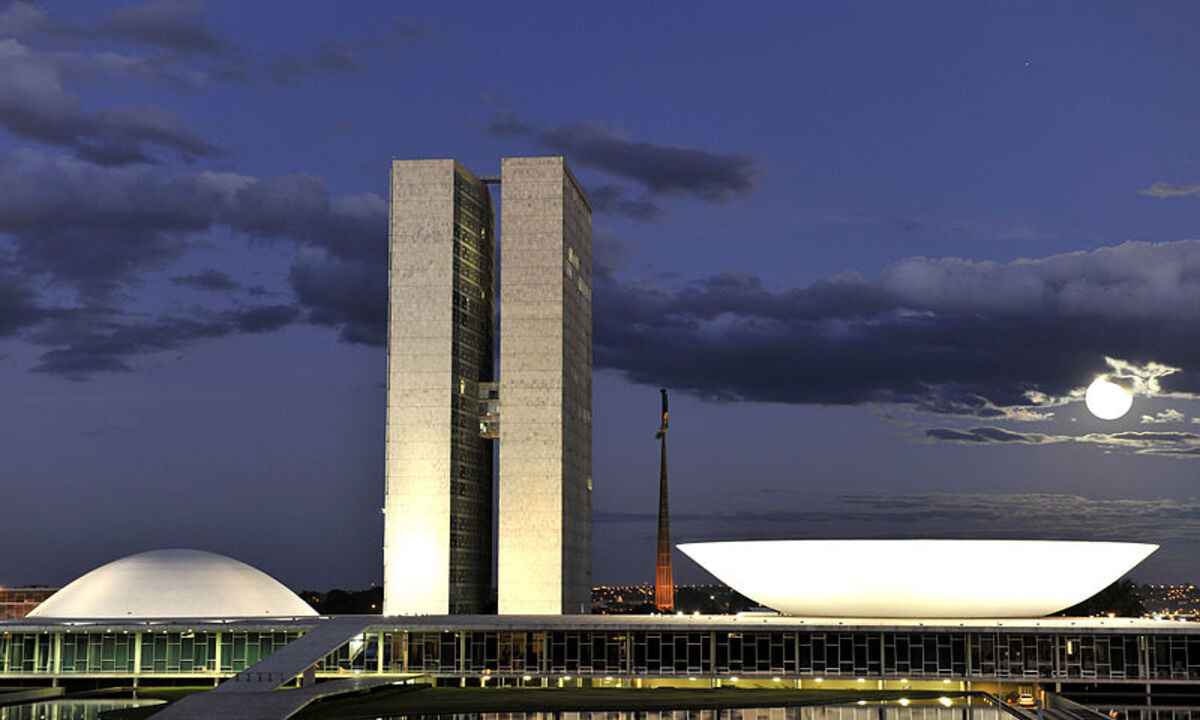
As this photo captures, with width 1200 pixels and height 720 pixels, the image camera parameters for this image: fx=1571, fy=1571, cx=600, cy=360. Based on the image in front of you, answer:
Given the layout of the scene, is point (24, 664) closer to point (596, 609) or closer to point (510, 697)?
point (510, 697)

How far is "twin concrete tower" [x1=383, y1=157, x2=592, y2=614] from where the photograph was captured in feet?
255

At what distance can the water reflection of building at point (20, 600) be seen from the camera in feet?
273

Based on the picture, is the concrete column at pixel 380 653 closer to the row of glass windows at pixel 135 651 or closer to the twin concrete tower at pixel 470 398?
the row of glass windows at pixel 135 651

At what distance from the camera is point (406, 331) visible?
7950 centimetres

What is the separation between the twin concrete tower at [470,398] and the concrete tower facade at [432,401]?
0.23ft

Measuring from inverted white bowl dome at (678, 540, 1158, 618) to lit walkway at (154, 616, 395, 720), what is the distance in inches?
518

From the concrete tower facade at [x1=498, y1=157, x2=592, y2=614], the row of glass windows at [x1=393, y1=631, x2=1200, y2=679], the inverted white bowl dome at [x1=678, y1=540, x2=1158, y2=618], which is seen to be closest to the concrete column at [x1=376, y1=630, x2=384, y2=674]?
the row of glass windows at [x1=393, y1=631, x2=1200, y2=679]

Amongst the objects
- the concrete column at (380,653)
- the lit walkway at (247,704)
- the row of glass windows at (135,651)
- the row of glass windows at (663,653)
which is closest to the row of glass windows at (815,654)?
the row of glass windows at (663,653)

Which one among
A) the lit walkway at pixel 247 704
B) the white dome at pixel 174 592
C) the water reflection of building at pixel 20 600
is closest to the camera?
the lit walkway at pixel 247 704

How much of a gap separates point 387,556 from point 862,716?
3688cm

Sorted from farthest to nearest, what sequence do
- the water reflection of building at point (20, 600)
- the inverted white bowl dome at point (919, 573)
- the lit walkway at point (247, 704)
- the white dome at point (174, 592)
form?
the water reflection of building at point (20, 600)
the white dome at point (174, 592)
the inverted white bowl dome at point (919, 573)
the lit walkway at point (247, 704)

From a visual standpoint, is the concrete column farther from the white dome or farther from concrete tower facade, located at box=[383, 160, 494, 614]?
concrete tower facade, located at box=[383, 160, 494, 614]

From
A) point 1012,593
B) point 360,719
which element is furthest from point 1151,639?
point 360,719

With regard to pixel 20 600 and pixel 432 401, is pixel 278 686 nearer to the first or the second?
pixel 432 401
